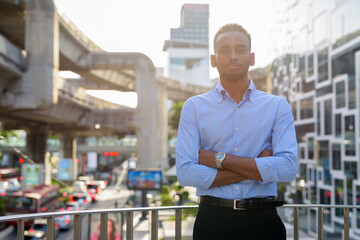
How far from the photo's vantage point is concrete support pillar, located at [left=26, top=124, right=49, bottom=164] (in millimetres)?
33812

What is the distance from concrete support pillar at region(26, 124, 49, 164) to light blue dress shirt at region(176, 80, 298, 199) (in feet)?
111

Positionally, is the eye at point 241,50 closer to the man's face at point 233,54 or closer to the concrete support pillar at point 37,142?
the man's face at point 233,54

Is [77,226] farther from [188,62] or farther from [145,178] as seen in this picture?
[188,62]

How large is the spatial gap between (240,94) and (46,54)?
18.1 meters

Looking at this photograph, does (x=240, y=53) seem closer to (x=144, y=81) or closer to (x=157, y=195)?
(x=144, y=81)

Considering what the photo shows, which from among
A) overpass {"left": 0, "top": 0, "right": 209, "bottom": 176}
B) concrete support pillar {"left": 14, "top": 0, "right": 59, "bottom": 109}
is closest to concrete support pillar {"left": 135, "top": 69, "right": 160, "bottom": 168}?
overpass {"left": 0, "top": 0, "right": 209, "bottom": 176}

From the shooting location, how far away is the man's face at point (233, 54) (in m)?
2.28

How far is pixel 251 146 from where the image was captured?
2266 millimetres

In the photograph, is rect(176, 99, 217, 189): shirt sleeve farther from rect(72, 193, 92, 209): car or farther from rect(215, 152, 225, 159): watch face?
rect(72, 193, 92, 209): car

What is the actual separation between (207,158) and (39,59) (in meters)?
18.1

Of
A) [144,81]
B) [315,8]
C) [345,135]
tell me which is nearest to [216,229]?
[345,135]

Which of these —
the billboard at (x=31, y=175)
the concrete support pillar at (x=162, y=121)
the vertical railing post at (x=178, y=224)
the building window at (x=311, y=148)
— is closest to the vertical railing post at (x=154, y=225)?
the vertical railing post at (x=178, y=224)

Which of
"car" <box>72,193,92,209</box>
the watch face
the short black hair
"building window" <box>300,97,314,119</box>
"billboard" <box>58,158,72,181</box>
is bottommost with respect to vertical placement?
"car" <box>72,193,92,209</box>

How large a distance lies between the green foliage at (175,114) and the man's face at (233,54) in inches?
2436
